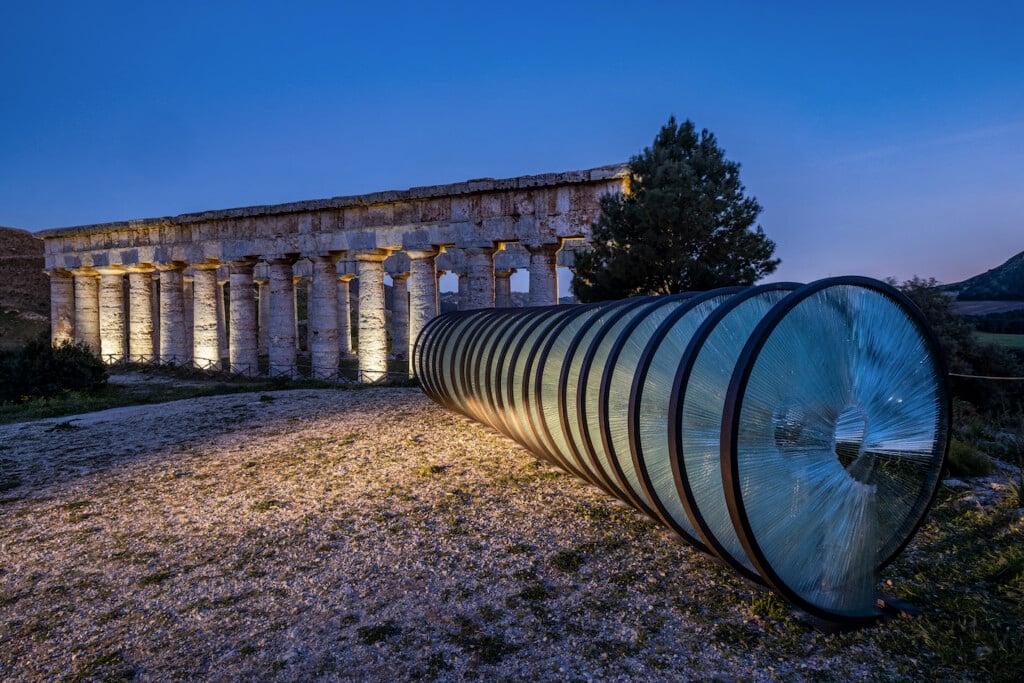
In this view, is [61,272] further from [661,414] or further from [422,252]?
[661,414]

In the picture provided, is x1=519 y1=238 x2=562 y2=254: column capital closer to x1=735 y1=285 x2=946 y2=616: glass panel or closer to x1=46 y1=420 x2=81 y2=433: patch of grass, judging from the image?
x1=46 y1=420 x2=81 y2=433: patch of grass

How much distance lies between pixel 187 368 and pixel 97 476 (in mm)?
16545

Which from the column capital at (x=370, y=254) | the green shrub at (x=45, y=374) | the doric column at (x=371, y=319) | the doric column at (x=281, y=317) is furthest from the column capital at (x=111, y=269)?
the doric column at (x=371, y=319)

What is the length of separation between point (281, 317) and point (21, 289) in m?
38.8

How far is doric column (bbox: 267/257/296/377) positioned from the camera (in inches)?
811

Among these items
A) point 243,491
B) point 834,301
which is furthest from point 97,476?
point 834,301

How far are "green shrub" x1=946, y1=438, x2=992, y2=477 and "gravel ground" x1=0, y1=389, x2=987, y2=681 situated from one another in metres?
4.08

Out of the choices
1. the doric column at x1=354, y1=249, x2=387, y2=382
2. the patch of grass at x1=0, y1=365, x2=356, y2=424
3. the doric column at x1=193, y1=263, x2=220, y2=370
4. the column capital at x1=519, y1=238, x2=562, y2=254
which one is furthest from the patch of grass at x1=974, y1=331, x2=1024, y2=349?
the doric column at x1=193, y1=263, x2=220, y2=370

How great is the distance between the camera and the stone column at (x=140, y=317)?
24038 millimetres

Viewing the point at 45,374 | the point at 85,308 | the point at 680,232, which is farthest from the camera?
the point at 85,308

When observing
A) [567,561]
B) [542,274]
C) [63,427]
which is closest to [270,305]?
[542,274]

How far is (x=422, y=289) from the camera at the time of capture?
18562 millimetres

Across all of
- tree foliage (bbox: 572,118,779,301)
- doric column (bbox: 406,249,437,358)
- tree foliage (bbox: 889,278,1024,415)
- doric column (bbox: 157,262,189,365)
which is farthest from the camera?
doric column (bbox: 157,262,189,365)

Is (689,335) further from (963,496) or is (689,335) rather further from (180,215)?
(180,215)
